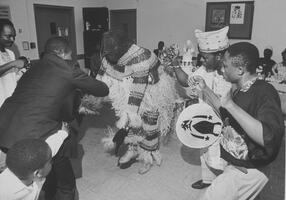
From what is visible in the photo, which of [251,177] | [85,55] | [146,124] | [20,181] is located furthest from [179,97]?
[85,55]

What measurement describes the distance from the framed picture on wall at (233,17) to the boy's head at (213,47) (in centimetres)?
318

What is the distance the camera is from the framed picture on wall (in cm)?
466

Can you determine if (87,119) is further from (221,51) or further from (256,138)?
(256,138)

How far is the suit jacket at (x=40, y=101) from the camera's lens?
1.41 m

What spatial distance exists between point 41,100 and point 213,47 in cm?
126

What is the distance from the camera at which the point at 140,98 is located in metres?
2.21

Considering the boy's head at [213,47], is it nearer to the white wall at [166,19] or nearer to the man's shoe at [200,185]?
the man's shoe at [200,185]

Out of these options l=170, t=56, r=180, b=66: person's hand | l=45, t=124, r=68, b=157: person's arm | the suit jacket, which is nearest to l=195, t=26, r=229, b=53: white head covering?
l=170, t=56, r=180, b=66: person's hand

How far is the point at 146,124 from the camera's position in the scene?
231cm

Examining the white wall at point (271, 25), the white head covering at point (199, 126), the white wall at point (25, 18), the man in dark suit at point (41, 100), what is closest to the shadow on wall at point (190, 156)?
the white head covering at point (199, 126)

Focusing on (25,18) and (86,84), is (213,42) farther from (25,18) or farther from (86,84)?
(25,18)

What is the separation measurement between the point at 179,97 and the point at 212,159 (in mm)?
1125

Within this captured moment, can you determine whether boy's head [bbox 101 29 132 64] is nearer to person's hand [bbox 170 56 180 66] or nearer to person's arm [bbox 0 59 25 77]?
person's hand [bbox 170 56 180 66]

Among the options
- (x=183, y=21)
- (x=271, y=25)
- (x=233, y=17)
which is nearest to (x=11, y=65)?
(x=183, y=21)
